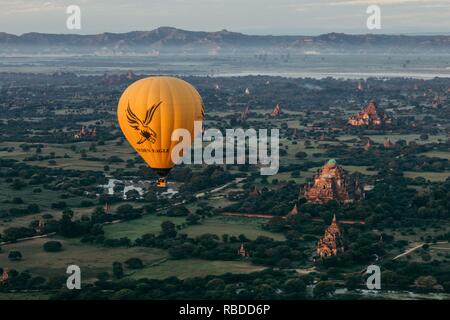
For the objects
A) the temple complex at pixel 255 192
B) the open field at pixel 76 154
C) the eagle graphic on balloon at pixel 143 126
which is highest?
the eagle graphic on balloon at pixel 143 126

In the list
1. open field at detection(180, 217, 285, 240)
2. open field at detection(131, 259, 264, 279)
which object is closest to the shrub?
open field at detection(131, 259, 264, 279)

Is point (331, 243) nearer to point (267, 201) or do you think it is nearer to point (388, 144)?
point (267, 201)

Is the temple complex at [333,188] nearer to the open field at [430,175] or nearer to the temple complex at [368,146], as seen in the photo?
the open field at [430,175]

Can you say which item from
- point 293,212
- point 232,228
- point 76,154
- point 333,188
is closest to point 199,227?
point 232,228

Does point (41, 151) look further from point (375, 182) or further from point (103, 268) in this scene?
point (103, 268)

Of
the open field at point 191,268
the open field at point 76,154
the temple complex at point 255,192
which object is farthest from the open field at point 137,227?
the open field at point 76,154

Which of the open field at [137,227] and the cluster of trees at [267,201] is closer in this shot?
the open field at [137,227]

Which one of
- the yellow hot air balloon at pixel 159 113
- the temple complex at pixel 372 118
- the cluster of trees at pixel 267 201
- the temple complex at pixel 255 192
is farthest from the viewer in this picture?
the temple complex at pixel 372 118
